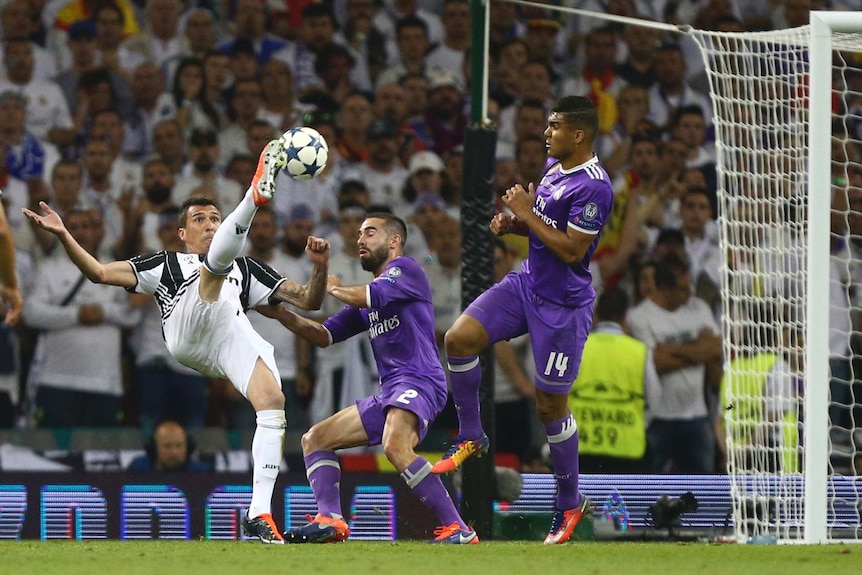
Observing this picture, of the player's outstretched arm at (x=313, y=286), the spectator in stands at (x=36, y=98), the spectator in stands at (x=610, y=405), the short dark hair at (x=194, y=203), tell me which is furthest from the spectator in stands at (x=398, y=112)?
the player's outstretched arm at (x=313, y=286)

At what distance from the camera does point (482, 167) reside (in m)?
9.45

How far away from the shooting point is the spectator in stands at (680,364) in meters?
10.9

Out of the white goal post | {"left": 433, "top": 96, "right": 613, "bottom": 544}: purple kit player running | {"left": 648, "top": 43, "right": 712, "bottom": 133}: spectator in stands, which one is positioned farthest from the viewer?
{"left": 648, "top": 43, "right": 712, "bottom": 133}: spectator in stands

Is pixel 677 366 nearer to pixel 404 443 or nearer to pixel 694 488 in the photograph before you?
pixel 694 488

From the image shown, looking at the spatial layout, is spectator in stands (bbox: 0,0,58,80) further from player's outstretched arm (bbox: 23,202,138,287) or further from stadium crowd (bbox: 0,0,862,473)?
player's outstretched arm (bbox: 23,202,138,287)

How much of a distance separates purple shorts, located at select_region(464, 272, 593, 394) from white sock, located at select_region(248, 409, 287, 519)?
4.14ft

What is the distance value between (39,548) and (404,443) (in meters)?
2.01

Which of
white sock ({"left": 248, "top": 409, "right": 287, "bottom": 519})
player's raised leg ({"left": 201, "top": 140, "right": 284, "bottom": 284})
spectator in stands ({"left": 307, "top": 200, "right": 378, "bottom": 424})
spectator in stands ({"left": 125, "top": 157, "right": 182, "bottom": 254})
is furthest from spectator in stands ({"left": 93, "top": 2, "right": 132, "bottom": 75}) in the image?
white sock ({"left": 248, "top": 409, "right": 287, "bottom": 519})

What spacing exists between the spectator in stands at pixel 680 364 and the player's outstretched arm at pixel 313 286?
3430 millimetres

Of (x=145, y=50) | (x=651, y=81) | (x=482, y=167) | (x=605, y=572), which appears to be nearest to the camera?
(x=605, y=572)

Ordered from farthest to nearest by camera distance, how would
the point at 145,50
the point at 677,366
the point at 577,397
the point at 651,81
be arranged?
1. the point at 651,81
2. the point at 145,50
3. the point at 677,366
4. the point at 577,397

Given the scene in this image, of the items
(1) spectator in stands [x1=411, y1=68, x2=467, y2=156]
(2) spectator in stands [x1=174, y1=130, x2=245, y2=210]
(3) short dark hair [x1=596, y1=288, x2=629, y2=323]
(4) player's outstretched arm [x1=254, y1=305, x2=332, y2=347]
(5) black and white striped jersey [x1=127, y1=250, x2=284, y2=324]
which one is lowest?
(4) player's outstretched arm [x1=254, y1=305, x2=332, y2=347]

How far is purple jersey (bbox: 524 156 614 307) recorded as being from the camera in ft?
26.0

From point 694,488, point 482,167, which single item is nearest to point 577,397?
point 694,488
